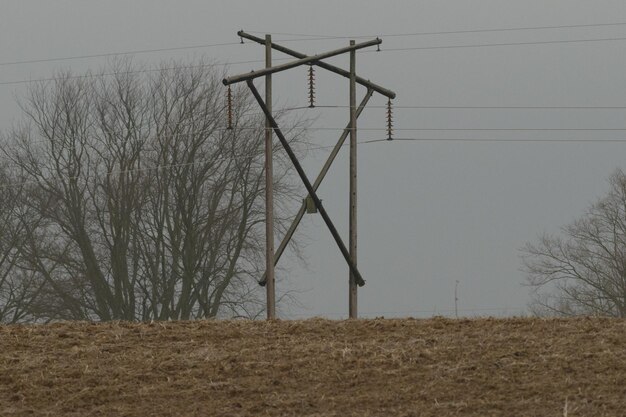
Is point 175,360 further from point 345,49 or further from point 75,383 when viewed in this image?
point 345,49

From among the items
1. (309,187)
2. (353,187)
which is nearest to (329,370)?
(309,187)

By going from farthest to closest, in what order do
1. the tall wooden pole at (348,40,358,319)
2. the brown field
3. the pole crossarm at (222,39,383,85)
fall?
the tall wooden pole at (348,40,358,319) < the pole crossarm at (222,39,383,85) < the brown field

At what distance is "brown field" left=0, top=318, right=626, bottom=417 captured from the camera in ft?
38.0

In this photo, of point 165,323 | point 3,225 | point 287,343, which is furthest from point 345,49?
point 3,225

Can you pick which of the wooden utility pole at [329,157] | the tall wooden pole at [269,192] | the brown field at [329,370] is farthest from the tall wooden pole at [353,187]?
the brown field at [329,370]

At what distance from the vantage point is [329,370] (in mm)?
12656

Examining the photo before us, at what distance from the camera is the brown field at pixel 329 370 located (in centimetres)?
1159

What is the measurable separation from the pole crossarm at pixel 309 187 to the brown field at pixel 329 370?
8774 millimetres

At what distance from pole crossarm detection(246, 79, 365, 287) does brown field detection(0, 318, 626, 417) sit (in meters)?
A: 8.77

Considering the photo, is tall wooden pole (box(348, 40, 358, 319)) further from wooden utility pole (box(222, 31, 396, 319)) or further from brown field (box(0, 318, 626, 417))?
brown field (box(0, 318, 626, 417))

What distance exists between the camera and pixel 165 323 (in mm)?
16109

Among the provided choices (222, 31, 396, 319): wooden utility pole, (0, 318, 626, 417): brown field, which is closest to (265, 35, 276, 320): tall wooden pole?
(222, 31, 396, 319): wooden utility pole

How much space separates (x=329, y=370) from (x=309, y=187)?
11807mm

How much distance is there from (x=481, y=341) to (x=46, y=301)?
32.9 metres
